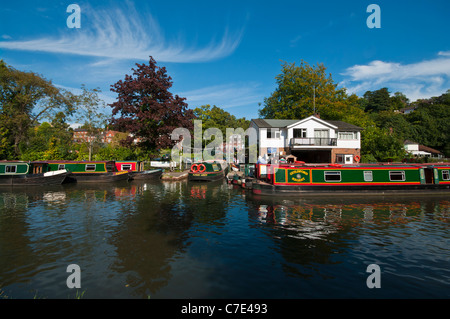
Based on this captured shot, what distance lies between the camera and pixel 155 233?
992 cm

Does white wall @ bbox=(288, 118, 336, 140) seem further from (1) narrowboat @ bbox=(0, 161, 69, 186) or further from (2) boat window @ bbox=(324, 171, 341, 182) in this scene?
(1) narrowboat @ bbox=(0, 161, 69, 186)

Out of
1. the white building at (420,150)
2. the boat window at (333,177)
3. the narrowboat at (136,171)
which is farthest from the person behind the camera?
the white building at (420,150)

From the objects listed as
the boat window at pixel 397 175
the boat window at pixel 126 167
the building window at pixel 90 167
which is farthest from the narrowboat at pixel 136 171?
the boat window at pixel 397 175

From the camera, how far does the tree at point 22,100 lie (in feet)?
123

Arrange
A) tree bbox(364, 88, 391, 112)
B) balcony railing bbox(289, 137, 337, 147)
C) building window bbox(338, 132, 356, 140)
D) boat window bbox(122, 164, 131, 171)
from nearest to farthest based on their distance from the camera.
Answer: boat window bbox(122, 164, 131, 171) < balcony railing bbox(289, 137, 337, 147) < building window bbox(338, 132, 356, 140) < tree bbox(364, 88, 391, 112)

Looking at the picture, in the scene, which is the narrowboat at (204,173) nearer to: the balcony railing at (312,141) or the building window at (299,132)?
the balcony railing at (312,141)

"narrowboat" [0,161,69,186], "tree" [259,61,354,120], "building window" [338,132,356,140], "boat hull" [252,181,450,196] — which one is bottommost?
"boat hull" [252,181,450,196]

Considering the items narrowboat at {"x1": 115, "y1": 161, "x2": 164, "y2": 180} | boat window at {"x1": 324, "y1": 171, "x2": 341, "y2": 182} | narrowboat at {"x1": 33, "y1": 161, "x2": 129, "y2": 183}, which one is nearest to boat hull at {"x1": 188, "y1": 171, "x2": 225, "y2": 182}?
narrowboat at {"x1": 115, "y1": 161, "x2": 164, "y2": 180}

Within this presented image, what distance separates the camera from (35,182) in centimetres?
2355

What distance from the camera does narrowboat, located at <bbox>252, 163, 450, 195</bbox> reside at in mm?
18094

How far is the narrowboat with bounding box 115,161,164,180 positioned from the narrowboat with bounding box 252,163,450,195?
1510cm

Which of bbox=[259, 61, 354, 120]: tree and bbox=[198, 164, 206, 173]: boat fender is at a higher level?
bbox=[259, 61, 354, 120]: tree

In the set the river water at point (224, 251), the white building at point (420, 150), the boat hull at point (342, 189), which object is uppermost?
the white building at point (420, 150)

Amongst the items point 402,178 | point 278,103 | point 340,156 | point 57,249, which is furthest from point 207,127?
point 57,249
